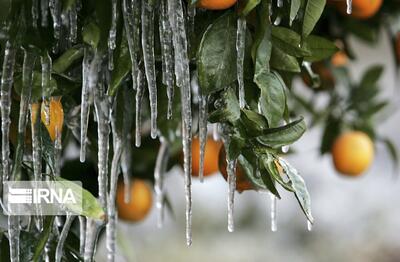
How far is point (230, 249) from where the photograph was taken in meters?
2.79

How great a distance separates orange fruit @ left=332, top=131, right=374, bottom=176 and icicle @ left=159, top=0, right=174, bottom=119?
0.64 meters

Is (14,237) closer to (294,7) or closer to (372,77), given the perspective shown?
(294,7)

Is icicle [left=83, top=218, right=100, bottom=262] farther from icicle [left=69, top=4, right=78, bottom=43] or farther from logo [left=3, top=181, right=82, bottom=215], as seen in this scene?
icicle [left=69, top=4, right=78, bottom=43]

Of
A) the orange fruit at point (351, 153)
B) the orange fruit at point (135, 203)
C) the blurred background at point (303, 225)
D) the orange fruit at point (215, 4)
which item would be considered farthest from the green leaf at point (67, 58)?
the blurred background at point (303, 225)

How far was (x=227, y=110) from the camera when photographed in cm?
68

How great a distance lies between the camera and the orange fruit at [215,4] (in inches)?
26.9

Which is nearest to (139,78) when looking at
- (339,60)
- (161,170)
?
→ (161,170)

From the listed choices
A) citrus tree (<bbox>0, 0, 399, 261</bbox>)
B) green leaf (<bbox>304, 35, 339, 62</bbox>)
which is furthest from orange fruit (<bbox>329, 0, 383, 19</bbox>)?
citrus tree (<bbox>0, 0, 399, 261</bbox>)

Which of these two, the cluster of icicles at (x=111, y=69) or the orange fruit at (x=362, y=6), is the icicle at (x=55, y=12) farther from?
the orange fruit at (x=362, y=6)

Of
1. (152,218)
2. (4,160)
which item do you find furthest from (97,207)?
(152,218)

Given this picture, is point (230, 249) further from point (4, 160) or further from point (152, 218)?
point (4, 160)

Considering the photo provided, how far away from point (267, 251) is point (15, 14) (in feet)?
7.31

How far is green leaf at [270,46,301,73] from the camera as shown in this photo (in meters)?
0.74

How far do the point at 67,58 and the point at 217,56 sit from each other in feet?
0.41
